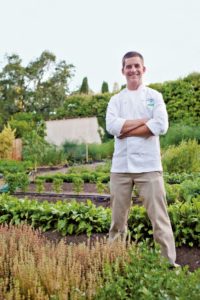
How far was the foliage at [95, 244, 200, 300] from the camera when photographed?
2127mm

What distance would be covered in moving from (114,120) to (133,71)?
15.8 inches

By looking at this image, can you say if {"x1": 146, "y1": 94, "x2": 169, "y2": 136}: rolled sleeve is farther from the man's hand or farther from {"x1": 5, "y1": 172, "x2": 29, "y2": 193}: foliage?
{"x1": 5, "y1": 172, "x2": 29, "y2": 193}: foliage

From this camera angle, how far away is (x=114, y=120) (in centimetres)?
375

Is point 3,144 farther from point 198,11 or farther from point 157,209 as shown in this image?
point 157,209

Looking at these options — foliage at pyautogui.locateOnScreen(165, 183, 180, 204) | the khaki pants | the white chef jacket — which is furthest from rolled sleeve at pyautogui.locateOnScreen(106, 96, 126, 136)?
foliage at pyautogui.locateOnScreen(165, 183, 180, 204)

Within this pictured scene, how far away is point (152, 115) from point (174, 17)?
20.9 ft

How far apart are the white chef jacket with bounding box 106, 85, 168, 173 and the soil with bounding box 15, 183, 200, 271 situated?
612 mm

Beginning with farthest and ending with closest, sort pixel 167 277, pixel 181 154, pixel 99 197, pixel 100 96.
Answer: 1. pixel 100 96
2. pixel 181 154
3. pixel 99 197
4. pixel 167 277

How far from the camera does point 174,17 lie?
9.61m

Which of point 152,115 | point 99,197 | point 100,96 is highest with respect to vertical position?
point 100,96

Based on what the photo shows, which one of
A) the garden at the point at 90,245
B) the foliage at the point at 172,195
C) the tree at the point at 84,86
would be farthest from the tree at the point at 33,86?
the foliage at the point at 172,195

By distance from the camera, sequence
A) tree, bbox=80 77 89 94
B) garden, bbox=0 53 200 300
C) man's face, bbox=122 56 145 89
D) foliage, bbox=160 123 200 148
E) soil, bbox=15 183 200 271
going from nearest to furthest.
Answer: garden, bbox=0 53 200 300, man's face, bbox=122 56 145 89, soil, bbox=15 183 200 271, foliage, bbox=160 123 200 148, tree, bbox=80 77 89 94

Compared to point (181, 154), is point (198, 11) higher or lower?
higher

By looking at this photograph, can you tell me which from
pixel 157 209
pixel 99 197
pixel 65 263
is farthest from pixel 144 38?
pixel 65 263
